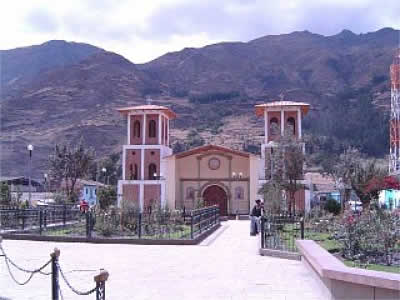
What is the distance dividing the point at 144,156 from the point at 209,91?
10003 centimetres

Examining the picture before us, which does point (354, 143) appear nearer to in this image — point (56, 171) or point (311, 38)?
point (56, 171)

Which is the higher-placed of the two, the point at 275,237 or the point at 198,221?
the point at 198,221

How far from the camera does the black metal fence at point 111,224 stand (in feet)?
55.3

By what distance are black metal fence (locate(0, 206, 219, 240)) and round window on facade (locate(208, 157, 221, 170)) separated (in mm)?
20280

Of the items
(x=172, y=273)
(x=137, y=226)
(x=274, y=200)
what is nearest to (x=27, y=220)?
(x=137, y=226)

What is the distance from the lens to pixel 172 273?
9.66 m

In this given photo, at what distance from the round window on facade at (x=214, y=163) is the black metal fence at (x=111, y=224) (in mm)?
20280

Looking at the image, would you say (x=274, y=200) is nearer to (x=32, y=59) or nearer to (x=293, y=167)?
(x=293, y=167)

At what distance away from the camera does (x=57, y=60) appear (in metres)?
193

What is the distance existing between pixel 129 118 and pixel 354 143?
188ft

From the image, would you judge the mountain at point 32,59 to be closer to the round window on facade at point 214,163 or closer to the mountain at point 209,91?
the mountain at point 209,91

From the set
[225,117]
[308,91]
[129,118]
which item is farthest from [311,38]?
[129,118]

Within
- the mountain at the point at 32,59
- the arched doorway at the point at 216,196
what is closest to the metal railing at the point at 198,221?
the arched doorway at the point at 216,196

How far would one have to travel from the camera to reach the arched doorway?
41.8m
